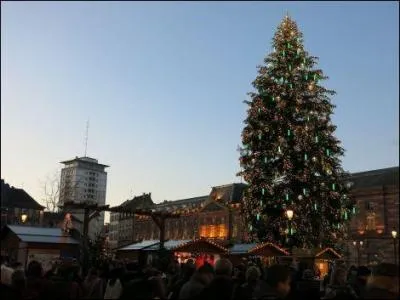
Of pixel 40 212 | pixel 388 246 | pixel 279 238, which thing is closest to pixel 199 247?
pixel 279 238

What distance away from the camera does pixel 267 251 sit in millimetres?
26750

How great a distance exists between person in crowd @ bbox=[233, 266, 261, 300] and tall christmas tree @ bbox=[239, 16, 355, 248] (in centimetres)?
2168

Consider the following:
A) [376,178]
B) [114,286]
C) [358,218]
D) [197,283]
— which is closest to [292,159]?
[114,286]

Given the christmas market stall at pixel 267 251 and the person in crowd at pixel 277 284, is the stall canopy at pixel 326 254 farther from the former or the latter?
the person in crowd at pixel 277 284

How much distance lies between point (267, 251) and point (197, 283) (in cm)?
2114

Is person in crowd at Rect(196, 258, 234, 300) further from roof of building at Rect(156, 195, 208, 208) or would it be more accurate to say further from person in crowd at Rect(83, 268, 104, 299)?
roof of building at Rect(156, 195, 208, 208)

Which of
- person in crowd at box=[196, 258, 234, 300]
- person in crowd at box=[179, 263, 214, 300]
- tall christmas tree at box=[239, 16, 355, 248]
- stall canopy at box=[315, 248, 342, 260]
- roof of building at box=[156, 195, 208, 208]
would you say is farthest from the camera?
roof of building at box=[156, 195, 208, 208]

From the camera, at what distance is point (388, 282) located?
512 centimetres

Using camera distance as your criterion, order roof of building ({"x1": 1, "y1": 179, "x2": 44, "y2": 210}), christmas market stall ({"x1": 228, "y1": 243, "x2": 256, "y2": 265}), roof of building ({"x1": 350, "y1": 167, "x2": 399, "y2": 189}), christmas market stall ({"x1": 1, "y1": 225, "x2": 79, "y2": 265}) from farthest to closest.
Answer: roof of building ({"x1": 350, "y1": 167, "x2": 399, "y2": 189}) < roof of building ({"x1": 1, "y1": 179, "x2": 44, "y2": 210}) < christmas market stall ({"x1": 228, "y1": 243, "x2": 256, "y2": 265}) < christmas market stall ({"x1": 1, "y1": 225, "x2": 79, "y2": 265})

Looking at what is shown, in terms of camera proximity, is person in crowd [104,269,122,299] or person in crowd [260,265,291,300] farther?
person in crowd [104,269,122,299]

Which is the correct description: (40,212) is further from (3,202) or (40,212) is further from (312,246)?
(312,246)

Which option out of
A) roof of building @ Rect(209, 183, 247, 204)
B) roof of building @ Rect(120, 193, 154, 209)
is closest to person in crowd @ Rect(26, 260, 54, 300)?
roof of building @ Rect(209, 183, 247, 204)

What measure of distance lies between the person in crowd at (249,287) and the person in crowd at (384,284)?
1.19 meters

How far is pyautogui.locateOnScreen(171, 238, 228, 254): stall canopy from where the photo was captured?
26.1 m
